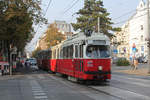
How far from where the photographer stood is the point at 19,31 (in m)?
28.9

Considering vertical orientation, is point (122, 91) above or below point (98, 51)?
below

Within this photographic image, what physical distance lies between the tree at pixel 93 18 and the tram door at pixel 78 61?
129 feet

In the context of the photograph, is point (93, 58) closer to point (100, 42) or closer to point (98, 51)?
point (98, 51)

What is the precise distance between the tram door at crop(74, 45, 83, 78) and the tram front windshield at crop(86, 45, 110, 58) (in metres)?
0.62

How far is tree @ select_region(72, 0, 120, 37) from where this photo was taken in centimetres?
5822

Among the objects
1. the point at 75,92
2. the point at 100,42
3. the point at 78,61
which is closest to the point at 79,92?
the point at 75,92

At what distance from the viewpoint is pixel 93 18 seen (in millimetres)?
58469

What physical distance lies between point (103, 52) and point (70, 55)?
3.42 meters

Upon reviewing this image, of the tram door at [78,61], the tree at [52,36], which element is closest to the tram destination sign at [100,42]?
the tram door at [78,61]

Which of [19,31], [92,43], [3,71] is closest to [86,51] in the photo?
[92,43]

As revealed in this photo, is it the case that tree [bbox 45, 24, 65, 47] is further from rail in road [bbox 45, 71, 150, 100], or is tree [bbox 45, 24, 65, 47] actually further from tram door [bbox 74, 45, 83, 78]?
rail in road [bbox 45, 71, 150, 100]

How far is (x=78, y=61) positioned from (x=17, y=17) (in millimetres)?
14136

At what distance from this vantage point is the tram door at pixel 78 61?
16922mm

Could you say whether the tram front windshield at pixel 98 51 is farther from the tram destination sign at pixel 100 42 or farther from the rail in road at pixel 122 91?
the rail in road at pixel 122 91
